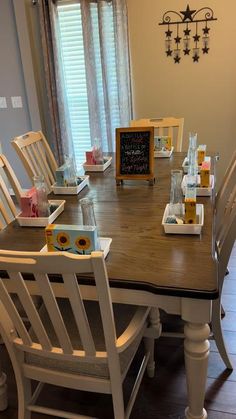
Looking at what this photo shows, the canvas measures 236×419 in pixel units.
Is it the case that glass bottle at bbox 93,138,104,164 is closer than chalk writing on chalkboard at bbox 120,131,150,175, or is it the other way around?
chalk writing on chalkboard at bbox 120,131,150,175

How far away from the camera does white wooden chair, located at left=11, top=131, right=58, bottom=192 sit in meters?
2.25

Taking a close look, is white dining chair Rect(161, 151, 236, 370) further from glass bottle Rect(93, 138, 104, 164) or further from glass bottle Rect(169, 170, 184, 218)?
glass bottle Rect(93, 138, 104, 164)

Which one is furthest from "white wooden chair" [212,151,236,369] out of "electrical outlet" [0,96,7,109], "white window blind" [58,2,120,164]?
"electrical outlet" [0,96,7,109]

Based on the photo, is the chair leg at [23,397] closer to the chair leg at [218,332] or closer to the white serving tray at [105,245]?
A: the white serving tray at [105,245]

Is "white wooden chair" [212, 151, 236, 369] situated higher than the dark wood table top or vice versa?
the dark wood table top

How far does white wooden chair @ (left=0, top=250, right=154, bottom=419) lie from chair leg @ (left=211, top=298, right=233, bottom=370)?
43 cm

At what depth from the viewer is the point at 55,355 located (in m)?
1.19

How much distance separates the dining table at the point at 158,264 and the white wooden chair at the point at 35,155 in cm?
64

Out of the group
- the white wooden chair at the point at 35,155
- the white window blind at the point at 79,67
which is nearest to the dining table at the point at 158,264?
the white wooden chair at the point at 35,155

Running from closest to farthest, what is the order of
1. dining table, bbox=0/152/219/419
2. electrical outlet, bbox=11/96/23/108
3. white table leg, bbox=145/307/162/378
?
dining table, bbox=0/152/219/419, white table leg, bbox=145/307/162/378, electrical outlet, bbox=11/96/23/108

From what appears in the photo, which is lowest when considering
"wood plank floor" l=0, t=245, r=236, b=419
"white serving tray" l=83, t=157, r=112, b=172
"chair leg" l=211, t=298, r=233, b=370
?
"wood plank floor" l=0, t=245, r=236, b=419

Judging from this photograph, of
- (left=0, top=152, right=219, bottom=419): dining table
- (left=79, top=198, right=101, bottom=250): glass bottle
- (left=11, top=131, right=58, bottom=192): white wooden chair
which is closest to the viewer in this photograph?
(left=0, top=152, right=219, bottom=419): dining table

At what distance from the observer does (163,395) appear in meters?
1.63

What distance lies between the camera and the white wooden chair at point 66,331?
0.95 m
